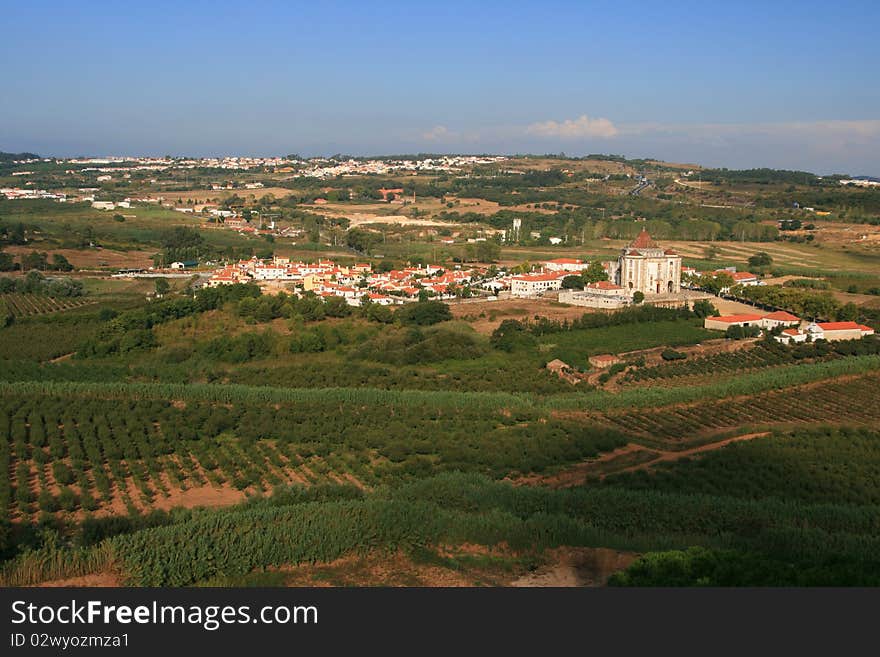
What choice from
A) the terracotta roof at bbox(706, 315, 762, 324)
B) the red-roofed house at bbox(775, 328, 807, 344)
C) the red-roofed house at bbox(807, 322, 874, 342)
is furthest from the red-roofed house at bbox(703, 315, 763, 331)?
the red-roofed house at bbox(807, 322, 874, 342)

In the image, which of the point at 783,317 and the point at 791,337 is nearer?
the point at 791,337

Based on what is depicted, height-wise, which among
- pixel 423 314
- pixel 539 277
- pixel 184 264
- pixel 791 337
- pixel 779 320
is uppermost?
pixel 539 277

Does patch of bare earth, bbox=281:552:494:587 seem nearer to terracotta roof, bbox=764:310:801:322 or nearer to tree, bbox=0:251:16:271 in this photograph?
terracotta roof, bbox=764:310:801:322

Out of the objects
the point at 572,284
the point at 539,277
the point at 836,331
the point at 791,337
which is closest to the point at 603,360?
the point at 791,337

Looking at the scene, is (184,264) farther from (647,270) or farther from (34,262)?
(647,270)

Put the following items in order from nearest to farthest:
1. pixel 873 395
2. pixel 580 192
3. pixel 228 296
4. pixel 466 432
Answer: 1. pixel 466 432
2. pixel 873 395
3. pixel 228 296
4. pixel 580 192

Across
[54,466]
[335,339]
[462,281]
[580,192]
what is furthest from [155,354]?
[580,192]

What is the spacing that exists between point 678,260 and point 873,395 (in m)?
15.2

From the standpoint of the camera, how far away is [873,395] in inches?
914

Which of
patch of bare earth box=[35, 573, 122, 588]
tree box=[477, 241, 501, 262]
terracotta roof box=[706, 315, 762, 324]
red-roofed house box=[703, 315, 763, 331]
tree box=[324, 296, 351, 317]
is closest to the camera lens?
patch of bare earth box=[35, 573, 122, 588]

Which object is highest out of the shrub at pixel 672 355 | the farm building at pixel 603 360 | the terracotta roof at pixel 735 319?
the terracotta roof at pixel 735 319

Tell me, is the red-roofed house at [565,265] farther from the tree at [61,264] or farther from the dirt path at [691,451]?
the dirt path at [691,451]

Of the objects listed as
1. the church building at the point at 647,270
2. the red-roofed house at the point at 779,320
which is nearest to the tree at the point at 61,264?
the church building at the point at 647,270

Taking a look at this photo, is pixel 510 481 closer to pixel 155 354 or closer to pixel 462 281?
pixel 155 354
